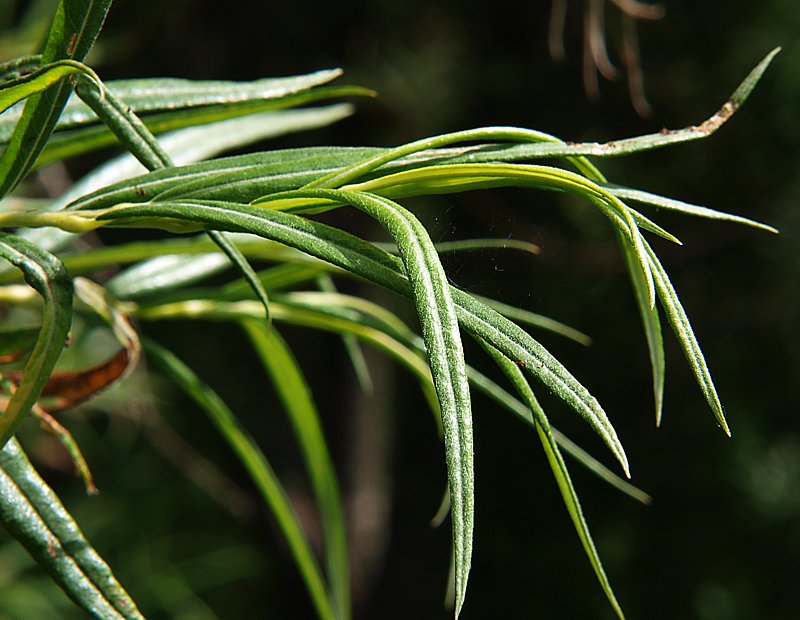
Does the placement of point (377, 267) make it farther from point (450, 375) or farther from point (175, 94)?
point (175, 94)

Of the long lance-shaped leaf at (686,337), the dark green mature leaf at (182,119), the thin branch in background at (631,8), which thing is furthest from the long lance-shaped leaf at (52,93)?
the thin branch in background at (631,8)

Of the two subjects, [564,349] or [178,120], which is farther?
[564,349]

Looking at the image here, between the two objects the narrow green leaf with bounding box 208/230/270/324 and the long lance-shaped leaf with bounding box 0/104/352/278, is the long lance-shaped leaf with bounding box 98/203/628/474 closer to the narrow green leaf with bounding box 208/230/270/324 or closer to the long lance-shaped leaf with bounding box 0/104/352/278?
the narrow green leaf with bounding box 208/230/270/324

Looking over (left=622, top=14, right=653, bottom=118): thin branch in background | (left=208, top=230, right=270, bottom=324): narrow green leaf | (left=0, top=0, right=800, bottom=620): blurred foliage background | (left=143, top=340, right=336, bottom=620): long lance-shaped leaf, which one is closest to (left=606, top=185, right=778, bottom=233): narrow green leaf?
(left=208, top=230, right=270, bottom=324): narrow green leaf

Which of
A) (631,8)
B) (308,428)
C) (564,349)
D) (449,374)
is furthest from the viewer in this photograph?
(564,349)

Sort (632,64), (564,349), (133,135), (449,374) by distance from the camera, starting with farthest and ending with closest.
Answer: (564,349) → (632,64) → (133,135) → (449,374)

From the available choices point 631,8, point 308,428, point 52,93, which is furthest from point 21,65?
point 631,8

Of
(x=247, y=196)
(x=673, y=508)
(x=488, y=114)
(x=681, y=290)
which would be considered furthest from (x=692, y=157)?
(x=247, y=196)
